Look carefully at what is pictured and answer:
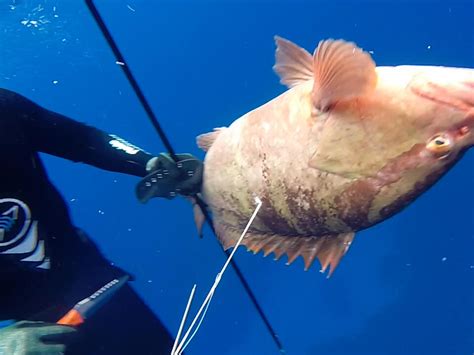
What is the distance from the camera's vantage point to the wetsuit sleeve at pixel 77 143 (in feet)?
6.59

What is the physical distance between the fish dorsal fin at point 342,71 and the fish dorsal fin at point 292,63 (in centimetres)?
15

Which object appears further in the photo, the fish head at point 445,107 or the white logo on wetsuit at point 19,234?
the white logo on wetsuit at point 19,234

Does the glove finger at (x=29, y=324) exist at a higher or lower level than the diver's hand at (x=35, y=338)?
higher

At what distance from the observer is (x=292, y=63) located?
153 centimetres

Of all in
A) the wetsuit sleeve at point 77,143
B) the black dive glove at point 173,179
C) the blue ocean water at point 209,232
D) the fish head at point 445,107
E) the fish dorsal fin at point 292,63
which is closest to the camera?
the fish head at point 445,107

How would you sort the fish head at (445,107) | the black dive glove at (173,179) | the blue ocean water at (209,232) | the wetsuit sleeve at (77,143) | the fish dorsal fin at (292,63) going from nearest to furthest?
the fish head at (445,107) → the fish dorsal fin at (292,63) → the black dive glove at (173,179) → the wetsuit sleeve at (77,143) → the blue ocean water at (209,232)

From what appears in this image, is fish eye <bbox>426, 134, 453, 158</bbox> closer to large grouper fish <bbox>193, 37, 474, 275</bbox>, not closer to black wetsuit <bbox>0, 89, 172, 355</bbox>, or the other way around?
large grouper fish <bbox>193, 37, 474, 275</bbox>

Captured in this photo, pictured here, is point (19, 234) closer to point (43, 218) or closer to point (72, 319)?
point (43, 218)

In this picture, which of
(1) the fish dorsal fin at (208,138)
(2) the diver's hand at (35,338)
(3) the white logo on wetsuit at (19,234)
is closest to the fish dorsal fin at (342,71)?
(1) the fish dorsal fin at (208,138)

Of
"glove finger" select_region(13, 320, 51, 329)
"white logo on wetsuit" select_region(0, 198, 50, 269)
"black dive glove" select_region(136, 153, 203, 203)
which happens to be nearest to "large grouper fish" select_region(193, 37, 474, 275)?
"black dive glove" select_region(136, 153, 203, 203)

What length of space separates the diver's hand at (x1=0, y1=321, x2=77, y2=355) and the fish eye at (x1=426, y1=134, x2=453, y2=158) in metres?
1.59

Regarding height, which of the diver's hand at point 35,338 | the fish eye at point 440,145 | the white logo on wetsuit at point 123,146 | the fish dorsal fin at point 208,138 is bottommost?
the fish eye at point 440,145

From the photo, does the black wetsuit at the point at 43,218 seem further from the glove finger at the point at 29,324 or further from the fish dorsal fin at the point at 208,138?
the fish dorsal fin at the point at 208,138

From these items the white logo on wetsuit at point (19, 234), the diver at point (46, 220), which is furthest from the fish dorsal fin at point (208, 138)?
the white logo on wetsuit at point (19, 234)
